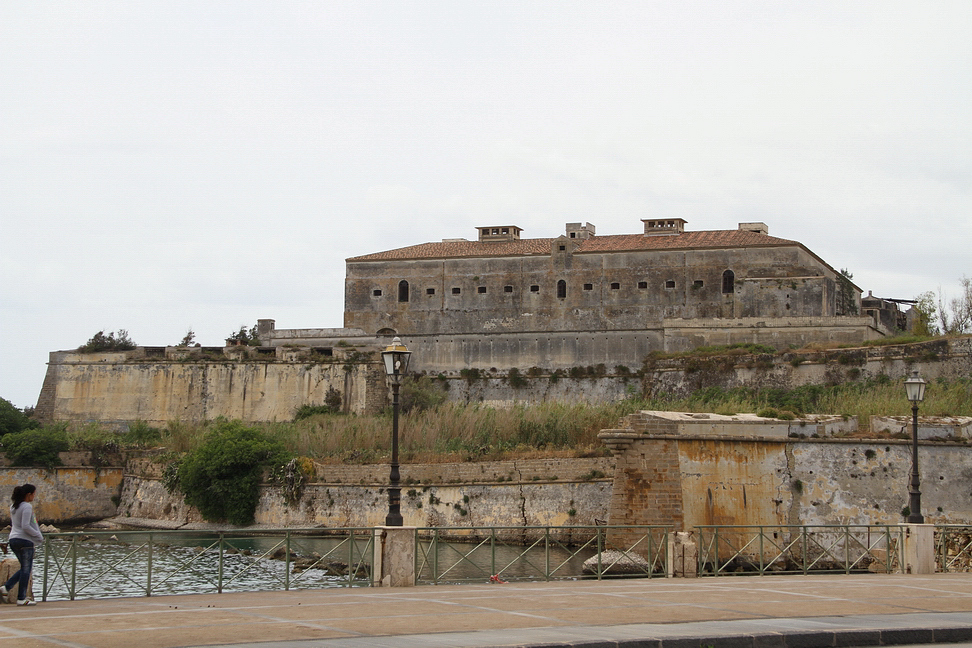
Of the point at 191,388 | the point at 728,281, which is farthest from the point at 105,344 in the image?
the point at 728,281

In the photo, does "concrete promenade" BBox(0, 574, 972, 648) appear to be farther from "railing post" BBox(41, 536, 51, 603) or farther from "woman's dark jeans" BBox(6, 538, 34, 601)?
"railing post" BBox(41, 536, 51, 603)

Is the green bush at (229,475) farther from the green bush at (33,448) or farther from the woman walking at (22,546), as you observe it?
the woman walking at (22,546)

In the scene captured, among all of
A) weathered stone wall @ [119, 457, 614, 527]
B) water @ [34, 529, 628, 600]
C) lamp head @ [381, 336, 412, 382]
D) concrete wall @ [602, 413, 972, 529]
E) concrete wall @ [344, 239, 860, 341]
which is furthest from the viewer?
concrete wall @ [344, 239, 860, 341]

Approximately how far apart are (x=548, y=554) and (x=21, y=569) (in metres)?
7.01

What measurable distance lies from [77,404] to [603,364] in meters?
21.4

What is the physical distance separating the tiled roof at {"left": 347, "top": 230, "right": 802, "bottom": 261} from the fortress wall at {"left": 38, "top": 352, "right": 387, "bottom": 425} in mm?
7124

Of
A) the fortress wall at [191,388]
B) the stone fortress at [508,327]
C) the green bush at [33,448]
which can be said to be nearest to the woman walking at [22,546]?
the green bush at [33,448]

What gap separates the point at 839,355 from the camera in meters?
Answer: 37.3

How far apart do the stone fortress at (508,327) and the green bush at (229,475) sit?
9.97 meters

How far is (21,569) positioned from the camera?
→ 11531 millimetres

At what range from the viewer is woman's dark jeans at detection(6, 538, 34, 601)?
11500 millimetres

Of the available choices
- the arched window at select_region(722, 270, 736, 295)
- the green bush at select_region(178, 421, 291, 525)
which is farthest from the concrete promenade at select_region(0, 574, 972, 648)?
the arched window at select_region(722, 270, 736, 295)

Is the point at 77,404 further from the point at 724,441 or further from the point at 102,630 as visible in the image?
the point at 102,630

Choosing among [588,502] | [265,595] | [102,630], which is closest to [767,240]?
[588,502]
